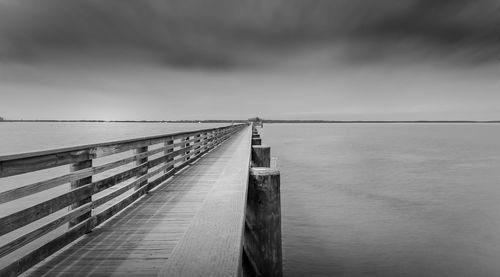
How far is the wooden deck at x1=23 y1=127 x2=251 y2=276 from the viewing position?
76.6 inches

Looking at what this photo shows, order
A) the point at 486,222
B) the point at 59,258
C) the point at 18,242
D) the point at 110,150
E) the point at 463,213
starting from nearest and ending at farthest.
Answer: the point at 18,242 < the point at 59,258 < the point at 110,150 < the point at 486,222 < the point at 463,213

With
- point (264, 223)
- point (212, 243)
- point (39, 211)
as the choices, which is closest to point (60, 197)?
point (39, 211)

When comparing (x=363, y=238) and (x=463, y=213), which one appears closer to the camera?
(x=363, y=238)

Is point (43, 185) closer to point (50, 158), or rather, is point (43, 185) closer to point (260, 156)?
point (50, 158)

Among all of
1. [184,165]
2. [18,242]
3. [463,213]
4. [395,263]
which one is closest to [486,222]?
[463,213]

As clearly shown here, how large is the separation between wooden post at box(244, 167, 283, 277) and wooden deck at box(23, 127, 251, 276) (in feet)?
1.24

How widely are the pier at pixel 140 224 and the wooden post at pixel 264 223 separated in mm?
15

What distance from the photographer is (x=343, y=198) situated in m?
15.0

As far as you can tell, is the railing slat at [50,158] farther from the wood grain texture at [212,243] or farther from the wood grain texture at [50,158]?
the wood grain texture at [212,243]

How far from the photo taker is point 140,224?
14.4 feet

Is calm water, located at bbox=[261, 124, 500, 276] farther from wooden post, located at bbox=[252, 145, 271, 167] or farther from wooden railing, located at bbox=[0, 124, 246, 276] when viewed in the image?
wooden railing, located at bbox=[0, 124, 246, 276]

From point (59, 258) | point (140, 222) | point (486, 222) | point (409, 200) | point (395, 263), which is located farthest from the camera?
point (409, 200)

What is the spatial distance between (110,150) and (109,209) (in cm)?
89

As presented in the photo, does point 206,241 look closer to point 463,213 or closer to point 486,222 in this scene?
point 486,222
